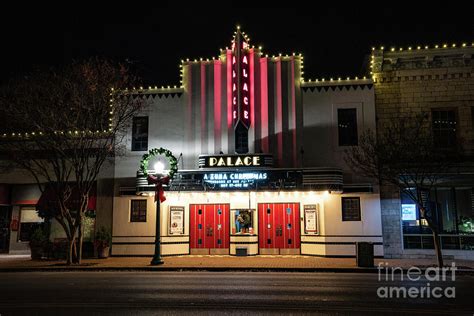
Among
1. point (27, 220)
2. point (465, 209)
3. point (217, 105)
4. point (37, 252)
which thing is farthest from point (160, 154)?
point (465, 209)

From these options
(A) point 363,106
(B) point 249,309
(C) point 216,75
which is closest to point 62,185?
(C) point 216,75

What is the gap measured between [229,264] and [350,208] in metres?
7.06

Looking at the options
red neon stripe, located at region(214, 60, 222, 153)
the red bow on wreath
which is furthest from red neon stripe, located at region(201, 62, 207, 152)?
the red bow on wreath

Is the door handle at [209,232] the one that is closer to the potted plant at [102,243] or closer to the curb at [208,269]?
the potted plant at [102,243]

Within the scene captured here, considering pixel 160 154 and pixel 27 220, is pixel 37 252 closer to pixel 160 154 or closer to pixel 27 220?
pixel 27 220

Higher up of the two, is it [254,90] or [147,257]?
[254,90]

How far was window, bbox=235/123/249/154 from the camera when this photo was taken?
76.9 ft

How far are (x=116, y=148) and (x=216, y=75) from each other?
661 centimetres

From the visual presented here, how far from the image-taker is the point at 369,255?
18.4m

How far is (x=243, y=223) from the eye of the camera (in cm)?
2388

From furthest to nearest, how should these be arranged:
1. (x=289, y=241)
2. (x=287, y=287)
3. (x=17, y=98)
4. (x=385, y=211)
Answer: (x=289, y=241), (x=385, y=211), (x=17, y=98), (x=287, y=287)

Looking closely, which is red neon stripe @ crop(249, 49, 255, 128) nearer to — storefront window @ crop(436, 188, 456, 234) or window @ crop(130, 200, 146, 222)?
window @ crop(130, 200, 146, 222)

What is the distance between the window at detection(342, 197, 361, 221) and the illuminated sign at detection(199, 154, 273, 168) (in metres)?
4.42

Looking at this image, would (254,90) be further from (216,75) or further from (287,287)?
(287,287)
